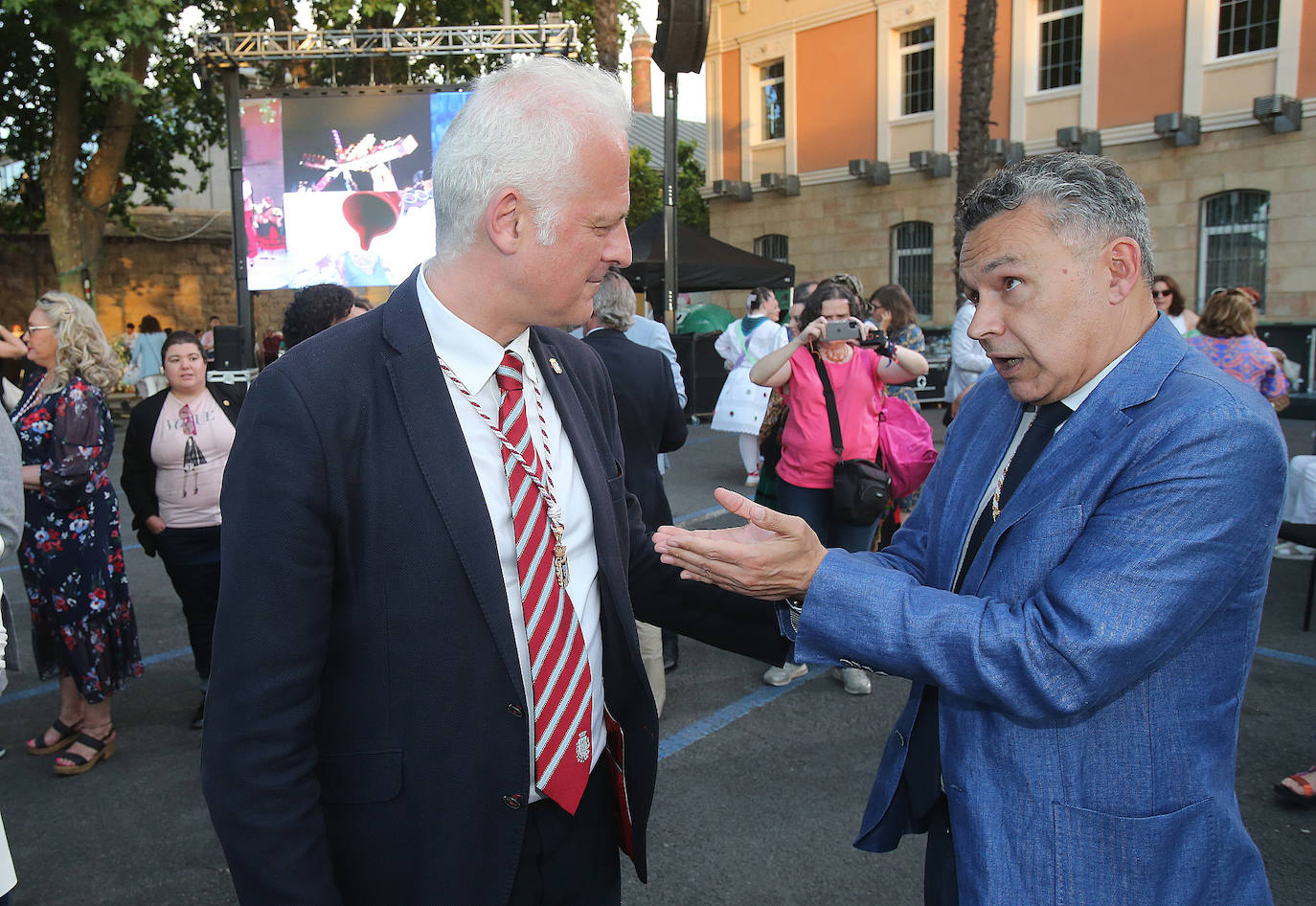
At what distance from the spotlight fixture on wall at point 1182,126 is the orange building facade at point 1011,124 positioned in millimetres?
33

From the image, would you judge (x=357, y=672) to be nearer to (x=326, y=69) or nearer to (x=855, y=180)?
(x=326, y=69)

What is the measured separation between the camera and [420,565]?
152 centimetres

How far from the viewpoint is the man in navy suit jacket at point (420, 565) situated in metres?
1.45

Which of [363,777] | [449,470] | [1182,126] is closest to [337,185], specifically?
[449,470]

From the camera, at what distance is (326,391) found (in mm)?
1504

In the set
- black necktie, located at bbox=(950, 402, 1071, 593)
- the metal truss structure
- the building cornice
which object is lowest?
black necktie, located at bbox=(950, 402, 1071, 593)

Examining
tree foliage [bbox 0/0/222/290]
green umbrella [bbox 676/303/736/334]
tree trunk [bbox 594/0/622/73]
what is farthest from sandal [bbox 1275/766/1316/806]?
tree foliage [bbox 0/0/222/290]

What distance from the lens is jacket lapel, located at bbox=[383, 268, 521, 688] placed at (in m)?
1.52

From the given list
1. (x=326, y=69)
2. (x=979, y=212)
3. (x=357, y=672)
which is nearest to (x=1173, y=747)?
(x=979, y=212)

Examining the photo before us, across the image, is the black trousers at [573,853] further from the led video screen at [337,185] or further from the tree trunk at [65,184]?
the tree trunk at [65,184]

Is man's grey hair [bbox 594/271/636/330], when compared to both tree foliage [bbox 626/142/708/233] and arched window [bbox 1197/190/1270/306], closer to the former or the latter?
arched window [bbox 1197/190/1270/306]

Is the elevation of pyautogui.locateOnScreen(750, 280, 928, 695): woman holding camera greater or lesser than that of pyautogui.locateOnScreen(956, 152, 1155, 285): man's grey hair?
lesser

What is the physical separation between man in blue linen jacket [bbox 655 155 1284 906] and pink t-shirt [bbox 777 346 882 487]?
2.96 meters

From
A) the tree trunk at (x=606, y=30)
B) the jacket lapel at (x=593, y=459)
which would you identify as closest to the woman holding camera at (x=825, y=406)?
the jacket lapel at (x=593, y=459)
